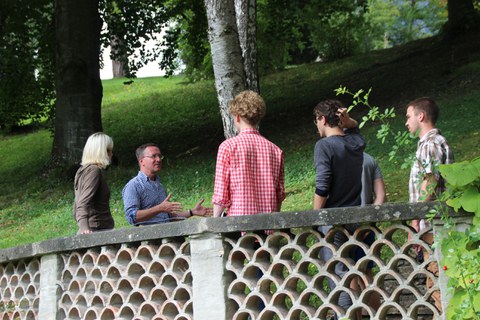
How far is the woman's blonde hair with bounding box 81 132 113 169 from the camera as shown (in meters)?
8.36

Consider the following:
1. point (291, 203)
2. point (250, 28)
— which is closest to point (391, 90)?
point (250, 28)

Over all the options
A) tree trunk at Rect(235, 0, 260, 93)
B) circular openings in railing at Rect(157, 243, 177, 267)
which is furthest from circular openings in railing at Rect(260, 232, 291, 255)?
tree trunk at Rect(235, 0, 260, 93)

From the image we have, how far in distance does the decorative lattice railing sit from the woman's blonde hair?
733 mm

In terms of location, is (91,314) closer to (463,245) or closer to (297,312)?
(297,312)

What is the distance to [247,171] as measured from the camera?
740 centimetres

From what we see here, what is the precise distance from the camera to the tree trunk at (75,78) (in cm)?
2306

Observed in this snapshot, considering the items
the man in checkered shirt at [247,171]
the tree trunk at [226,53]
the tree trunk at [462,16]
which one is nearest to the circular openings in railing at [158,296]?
the man in checkered shirt at [247,171]

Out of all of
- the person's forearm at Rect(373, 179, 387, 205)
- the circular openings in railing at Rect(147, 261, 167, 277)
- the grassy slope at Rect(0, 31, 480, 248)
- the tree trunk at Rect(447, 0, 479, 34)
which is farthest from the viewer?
the tree trunk at Rect(447, 0, 479, 34)

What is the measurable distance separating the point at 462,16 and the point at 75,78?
11427mm

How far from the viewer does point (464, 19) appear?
27734 millimetres

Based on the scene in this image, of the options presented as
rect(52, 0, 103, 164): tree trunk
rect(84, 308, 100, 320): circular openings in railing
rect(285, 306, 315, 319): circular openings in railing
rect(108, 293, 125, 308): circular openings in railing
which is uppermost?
rect(52, 0, 103, 164): tree trunk

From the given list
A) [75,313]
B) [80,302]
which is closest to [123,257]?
[80,302]

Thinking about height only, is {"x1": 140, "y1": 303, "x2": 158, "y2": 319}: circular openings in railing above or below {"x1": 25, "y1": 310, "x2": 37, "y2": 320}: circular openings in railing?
below

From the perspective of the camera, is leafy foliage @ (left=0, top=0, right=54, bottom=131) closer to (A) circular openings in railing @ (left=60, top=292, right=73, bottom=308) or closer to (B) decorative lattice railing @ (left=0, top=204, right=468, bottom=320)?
(B) decorative lattice railing @ (left=0, top=204, right=468, bottom=320)
